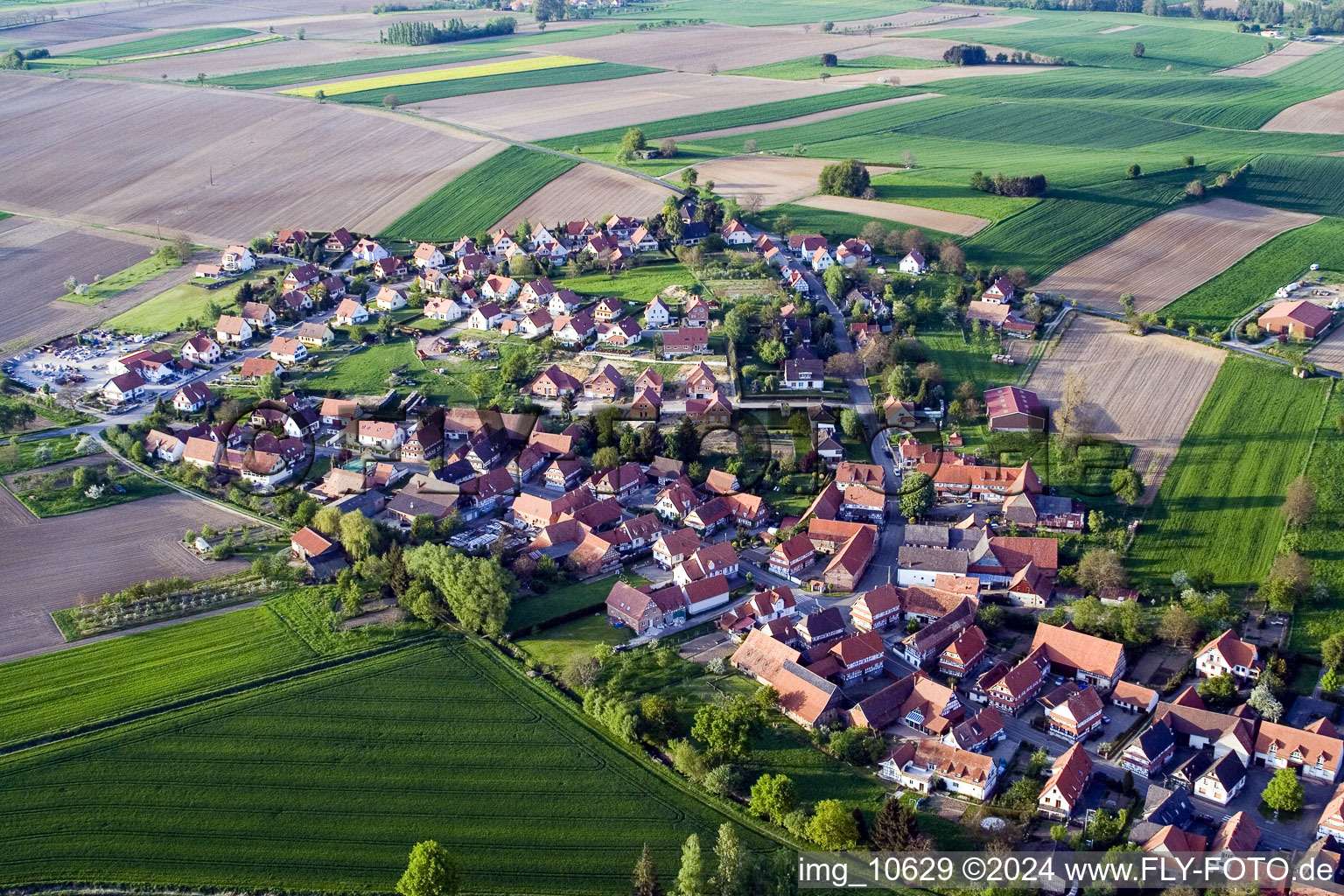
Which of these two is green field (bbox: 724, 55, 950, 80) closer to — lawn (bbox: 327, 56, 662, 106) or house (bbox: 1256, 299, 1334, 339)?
lawn (bbox: 327, 56, 662, 106)

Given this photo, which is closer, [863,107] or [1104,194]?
[1104,194]

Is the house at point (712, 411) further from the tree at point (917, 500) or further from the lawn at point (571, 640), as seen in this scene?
the lawn at point (571, 640)

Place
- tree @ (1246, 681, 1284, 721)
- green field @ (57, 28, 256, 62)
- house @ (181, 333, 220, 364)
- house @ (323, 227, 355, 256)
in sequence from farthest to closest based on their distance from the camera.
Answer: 1. green field @ (57, 28, 256, 62)
2. house @ (323, 227, 355, 256)
3. house @ (181, 333, 220, 364)
4. tree @ (1246, 681, 1284, 721)

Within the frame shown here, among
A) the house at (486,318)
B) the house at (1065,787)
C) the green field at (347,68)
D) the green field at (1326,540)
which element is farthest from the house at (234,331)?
the green field at (347,68)

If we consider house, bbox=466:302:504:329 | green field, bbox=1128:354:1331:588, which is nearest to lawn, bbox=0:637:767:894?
green field, bbox=1128:354:1331:588

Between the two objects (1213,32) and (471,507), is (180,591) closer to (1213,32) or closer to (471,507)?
(471,507)

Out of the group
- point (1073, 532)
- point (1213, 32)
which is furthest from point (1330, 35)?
point (1073, 532)
